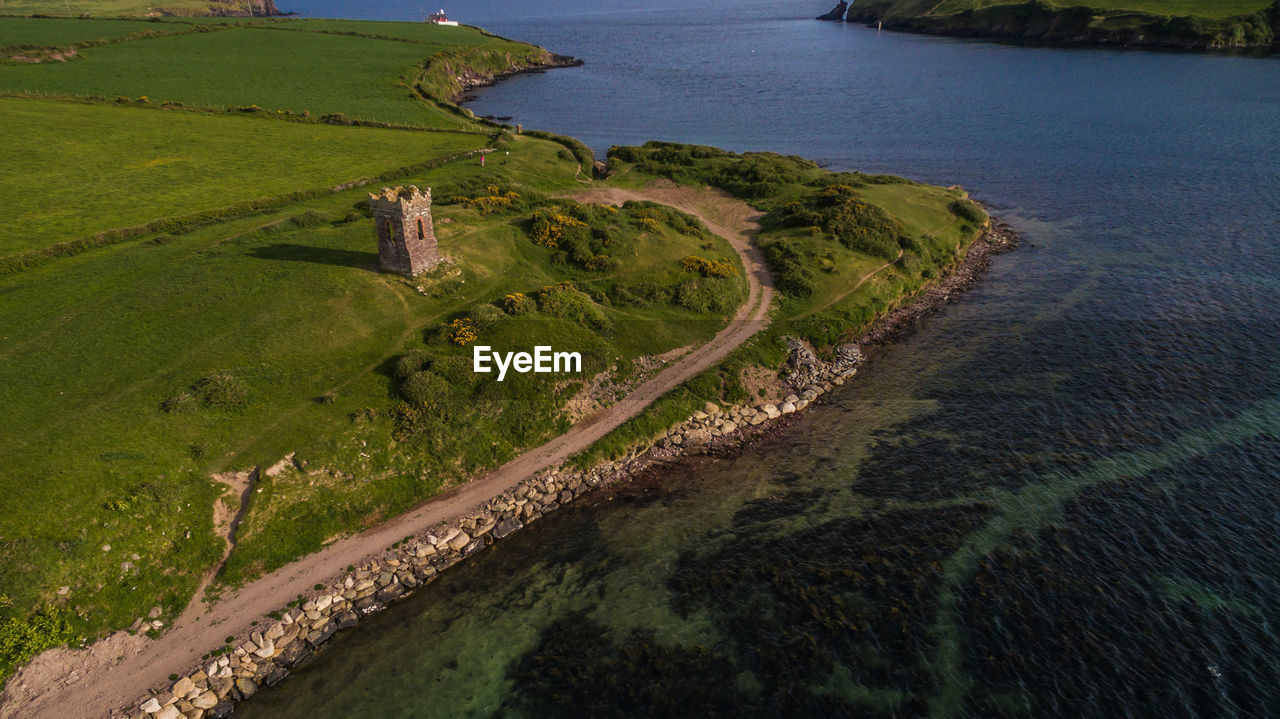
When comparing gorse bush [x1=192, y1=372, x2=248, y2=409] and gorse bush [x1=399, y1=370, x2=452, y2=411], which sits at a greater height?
gorse bush [x1=192, y1=372, x2=248, y2=409]

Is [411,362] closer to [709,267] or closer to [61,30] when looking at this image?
[709,267]

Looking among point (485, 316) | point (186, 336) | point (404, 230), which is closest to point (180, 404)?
point (186, 336)

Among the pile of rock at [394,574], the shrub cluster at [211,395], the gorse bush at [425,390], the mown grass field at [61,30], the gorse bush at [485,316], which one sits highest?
the mown grass field at [61,30]

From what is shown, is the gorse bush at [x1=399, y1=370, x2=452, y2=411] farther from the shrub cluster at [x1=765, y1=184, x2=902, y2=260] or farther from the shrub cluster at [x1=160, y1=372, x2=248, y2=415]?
the shrub cluster at [x1=765, y1=184, x2=902, y2=260]

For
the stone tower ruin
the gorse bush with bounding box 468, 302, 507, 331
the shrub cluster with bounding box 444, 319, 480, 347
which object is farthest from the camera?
the stone tower ruin

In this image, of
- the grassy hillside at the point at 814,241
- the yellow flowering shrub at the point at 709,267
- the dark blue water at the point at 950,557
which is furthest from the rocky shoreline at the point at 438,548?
the yellow flowering shrub at the point at 709,267

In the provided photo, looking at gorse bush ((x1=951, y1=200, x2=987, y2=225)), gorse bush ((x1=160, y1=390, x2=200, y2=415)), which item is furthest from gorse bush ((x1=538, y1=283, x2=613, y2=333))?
gorse bush ((x1=951, y1=200, x2=987, y2=225))

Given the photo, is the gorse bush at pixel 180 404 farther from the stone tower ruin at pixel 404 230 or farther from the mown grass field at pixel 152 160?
the mown grass field at pixel 152 160
